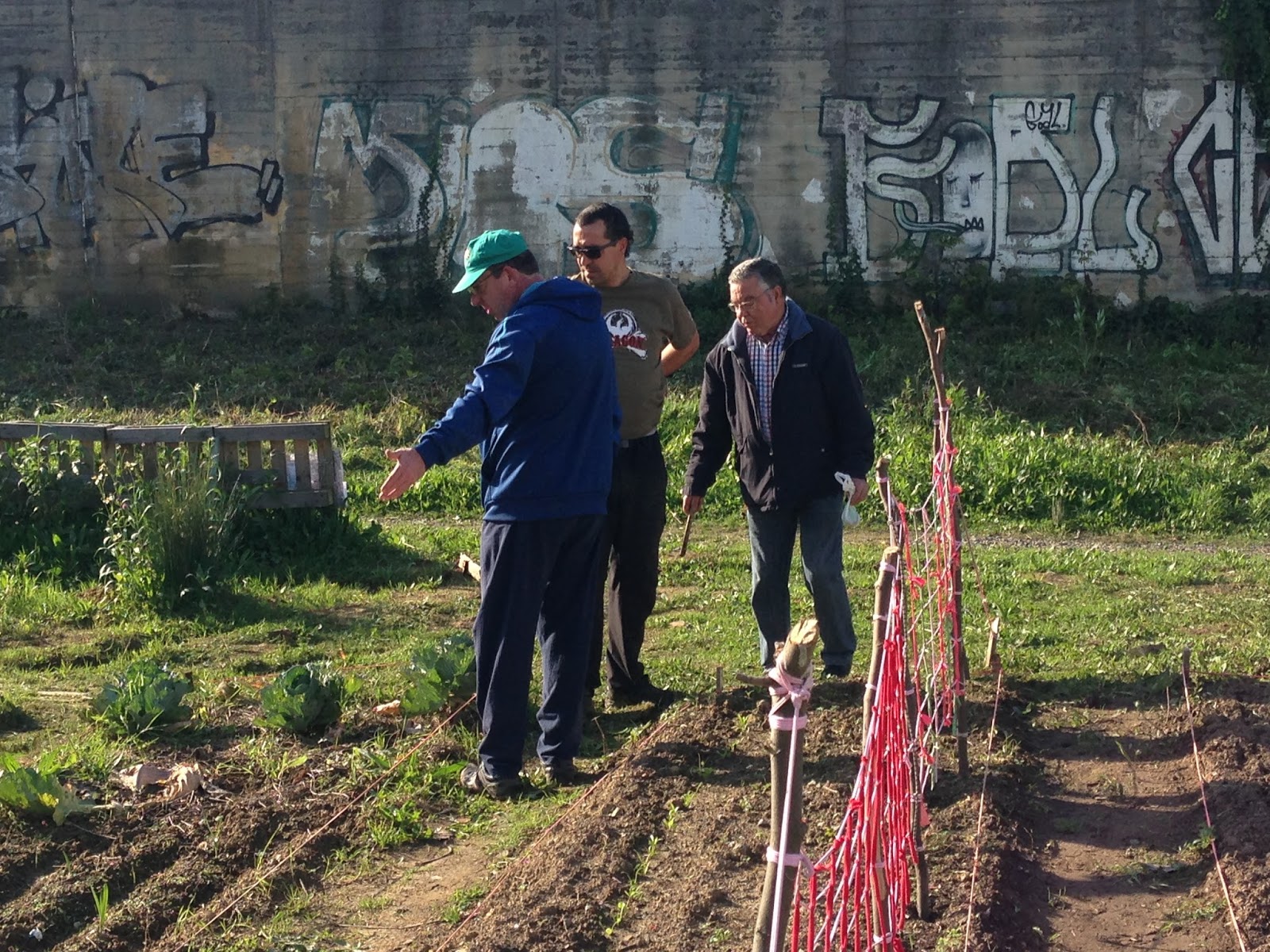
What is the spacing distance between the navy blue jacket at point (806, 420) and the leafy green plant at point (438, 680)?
1357 millimetres

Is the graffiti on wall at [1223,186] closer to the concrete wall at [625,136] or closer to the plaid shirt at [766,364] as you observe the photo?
the concrete wall at [625,136]

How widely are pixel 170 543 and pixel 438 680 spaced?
2.67 meters

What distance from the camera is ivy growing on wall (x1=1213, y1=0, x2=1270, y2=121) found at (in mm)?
14648

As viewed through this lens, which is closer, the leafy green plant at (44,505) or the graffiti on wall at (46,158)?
the leafy green plant at (44,505)

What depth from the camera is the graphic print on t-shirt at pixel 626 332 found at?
19.5ft

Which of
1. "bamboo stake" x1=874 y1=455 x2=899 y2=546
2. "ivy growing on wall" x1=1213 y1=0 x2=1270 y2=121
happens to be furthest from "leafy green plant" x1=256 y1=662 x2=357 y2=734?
"ivy growing on wall" x1=1213 y1=0 x2=1270 y2=121

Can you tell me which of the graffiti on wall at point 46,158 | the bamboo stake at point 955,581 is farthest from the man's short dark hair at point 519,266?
the graffiti on wall at point 46,158

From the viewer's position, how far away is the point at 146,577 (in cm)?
790

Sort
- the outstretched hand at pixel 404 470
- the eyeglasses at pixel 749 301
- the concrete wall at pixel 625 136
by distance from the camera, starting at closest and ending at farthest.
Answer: the outstretched hand at pixel 404 470
the eyeglasses at pixel 749 301
the concrete wall at pixel 625 136

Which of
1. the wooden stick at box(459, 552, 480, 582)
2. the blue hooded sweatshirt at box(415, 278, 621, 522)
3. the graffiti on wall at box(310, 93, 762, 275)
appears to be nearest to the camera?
the blue hooded sweatshirt at box(415, 278, 621, 522)

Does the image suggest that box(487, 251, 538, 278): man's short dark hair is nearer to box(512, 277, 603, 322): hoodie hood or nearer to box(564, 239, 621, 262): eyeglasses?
box(512, 277, 603, 322): hoodie hood

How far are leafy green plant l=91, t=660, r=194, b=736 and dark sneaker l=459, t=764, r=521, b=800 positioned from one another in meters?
1.32

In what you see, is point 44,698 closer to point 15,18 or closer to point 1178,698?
point 1178,698

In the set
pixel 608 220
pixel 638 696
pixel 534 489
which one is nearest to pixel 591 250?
pixel 608 220
